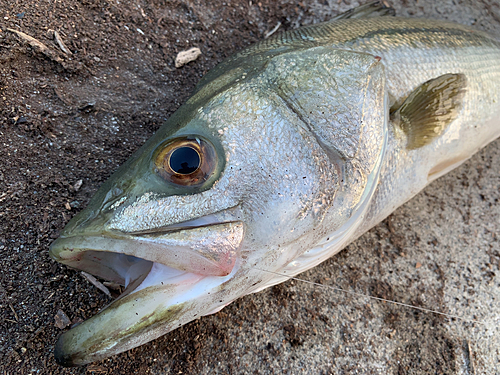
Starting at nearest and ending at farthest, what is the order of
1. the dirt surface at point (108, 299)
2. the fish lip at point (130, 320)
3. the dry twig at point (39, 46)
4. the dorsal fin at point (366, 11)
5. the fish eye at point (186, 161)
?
1. the fish lip at point (130, 320)
2. the fish eye at point (186, 161)
3. the dirt surface at point (108, 299)
4. the dry twig at point (39, 46)
5. the dorsal fin at point (366, 11)

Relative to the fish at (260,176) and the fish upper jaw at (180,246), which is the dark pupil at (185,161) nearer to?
the fish at (260,176)

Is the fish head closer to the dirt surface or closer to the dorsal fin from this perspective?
the dirt surface

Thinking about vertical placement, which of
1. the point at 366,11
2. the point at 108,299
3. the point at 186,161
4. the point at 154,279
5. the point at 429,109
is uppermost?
the point at 186,161

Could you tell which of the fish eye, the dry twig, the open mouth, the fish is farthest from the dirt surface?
the fish eye

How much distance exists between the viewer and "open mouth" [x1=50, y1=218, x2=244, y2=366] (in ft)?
3.22

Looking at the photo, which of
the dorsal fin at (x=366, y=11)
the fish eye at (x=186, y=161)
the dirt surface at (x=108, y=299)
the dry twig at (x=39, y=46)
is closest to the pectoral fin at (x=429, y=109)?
the dirt surface at (x=108, y=299)

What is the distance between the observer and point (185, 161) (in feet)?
3.59

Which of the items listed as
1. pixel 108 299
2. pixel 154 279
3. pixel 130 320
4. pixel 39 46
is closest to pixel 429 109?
pixel 154 279

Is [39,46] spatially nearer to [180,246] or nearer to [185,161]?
[185,161]

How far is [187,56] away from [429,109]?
4.72 ft

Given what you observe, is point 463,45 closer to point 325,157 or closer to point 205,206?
point 325,157

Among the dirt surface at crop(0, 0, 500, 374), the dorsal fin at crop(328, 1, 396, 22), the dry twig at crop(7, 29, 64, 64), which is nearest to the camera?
the dirt surface at crop(0, 0, 500, 374)

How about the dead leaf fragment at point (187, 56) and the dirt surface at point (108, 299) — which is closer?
the dirt surface at point (108, 299)

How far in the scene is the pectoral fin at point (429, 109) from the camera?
149 cm
